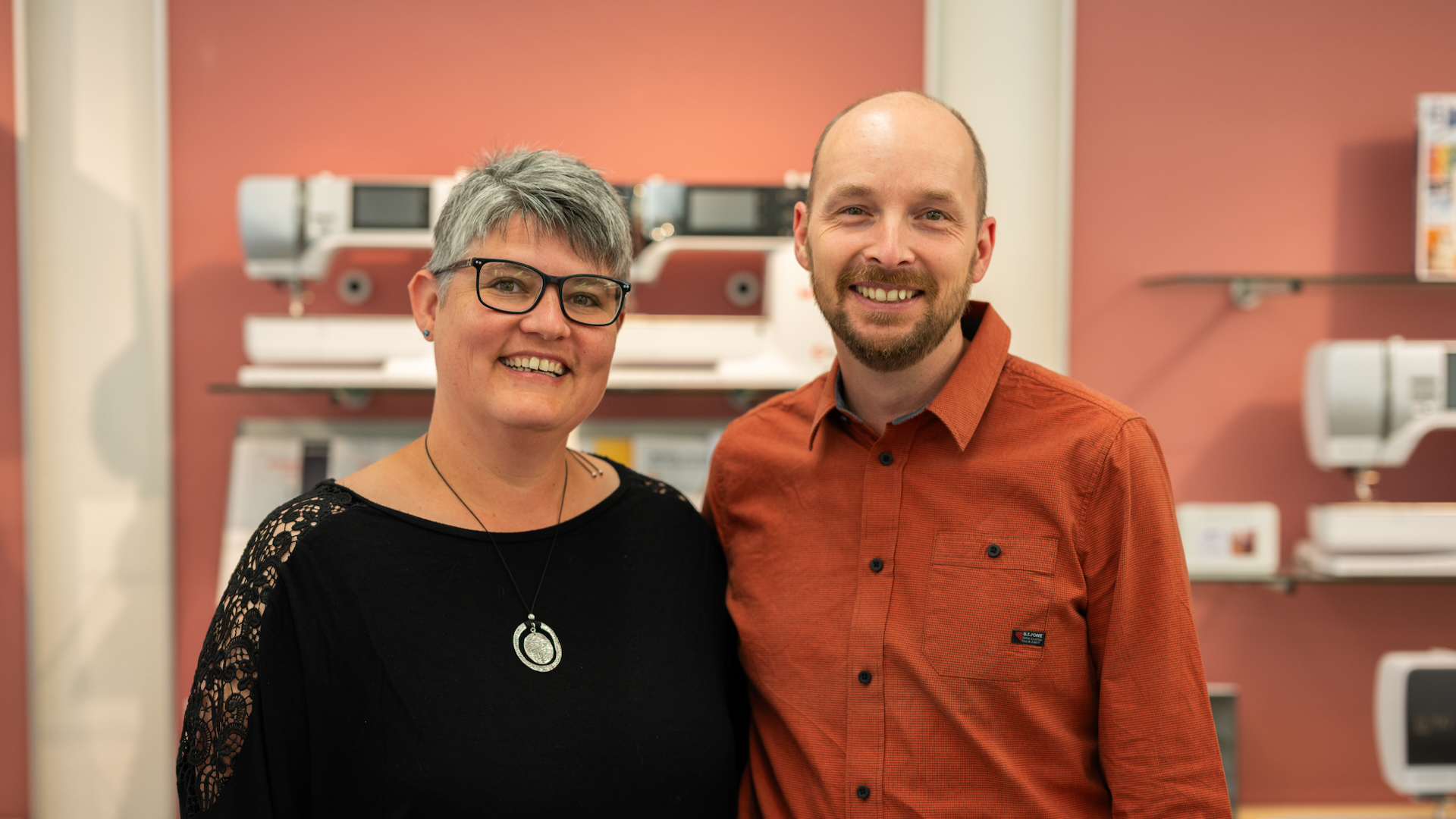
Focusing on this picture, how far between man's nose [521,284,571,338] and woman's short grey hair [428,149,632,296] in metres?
0.06

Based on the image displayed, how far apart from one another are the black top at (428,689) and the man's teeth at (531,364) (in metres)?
0.21

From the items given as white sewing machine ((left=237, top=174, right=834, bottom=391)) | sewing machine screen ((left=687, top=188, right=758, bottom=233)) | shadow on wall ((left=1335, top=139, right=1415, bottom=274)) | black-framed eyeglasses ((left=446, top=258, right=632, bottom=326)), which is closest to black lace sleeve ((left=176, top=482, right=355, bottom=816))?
black-framed eyeglasses ((left=446, top=258, right=632, bottom=326))

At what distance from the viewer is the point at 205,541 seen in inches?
96.7

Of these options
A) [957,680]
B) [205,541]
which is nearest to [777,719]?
[957,680]

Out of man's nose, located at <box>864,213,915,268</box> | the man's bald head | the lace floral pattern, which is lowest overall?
the lace floral pattern

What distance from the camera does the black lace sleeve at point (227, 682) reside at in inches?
41.5

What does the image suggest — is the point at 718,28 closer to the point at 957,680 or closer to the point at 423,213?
the point at 423,213

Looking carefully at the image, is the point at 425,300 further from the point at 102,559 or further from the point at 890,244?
the point at 102,559

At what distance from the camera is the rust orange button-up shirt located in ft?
3.77

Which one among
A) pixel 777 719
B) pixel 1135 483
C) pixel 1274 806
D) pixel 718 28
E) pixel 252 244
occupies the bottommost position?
pixel 1274 806

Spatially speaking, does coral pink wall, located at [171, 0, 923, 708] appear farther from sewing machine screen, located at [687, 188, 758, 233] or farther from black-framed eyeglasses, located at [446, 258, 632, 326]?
black-framed eyeglasses, located at [446, 258, 632, 326]

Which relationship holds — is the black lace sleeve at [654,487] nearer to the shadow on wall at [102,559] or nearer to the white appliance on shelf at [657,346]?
the white appliance on shelf at [657,346]

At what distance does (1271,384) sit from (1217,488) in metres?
0.29

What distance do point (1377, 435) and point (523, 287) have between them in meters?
1.92
